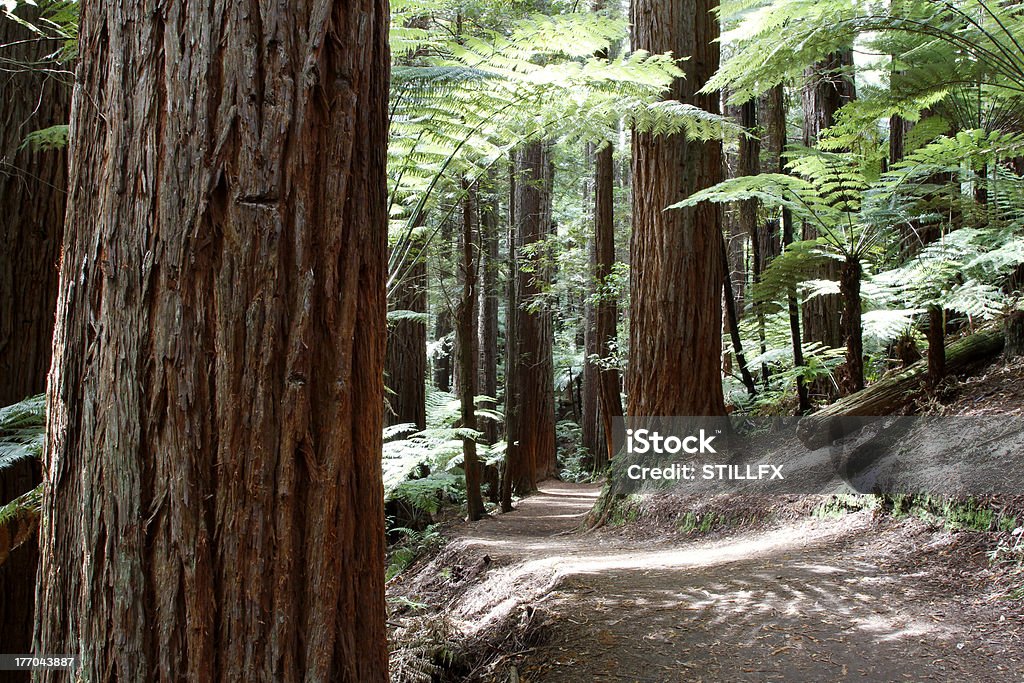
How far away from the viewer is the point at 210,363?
1771mm

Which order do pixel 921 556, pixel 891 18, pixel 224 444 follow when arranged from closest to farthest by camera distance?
1. pixel 224 444
2. pixel 921 556
3. pixel 891 18

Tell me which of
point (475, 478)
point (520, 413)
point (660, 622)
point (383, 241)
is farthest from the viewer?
point (520, 413)

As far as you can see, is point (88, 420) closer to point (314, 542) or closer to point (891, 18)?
point (314, 542)

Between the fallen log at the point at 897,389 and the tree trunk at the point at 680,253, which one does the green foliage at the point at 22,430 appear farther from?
the fallen log at the point at 897,389

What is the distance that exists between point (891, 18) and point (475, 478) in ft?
21.1

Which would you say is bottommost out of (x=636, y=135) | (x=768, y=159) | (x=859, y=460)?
(x=859, y=460)

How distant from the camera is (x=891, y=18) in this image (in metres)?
4.78

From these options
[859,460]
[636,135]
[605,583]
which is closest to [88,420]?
[605,583]

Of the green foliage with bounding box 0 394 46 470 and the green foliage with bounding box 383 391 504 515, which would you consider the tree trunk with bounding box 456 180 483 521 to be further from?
the green foliage with bounding box 0 394 46 470

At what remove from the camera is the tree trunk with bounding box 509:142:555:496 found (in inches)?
484

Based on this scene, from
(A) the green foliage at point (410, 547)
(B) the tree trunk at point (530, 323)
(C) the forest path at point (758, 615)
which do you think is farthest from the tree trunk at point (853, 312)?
(B) the tree trunk at point (530, 323)

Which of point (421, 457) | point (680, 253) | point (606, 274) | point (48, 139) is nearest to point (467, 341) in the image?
point (421, 457)

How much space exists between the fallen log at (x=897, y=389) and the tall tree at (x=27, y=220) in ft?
18.3

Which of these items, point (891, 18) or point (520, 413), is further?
point (520, 413)
